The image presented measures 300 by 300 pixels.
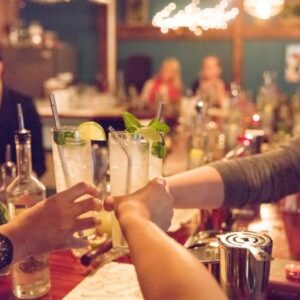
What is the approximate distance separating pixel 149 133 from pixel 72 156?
19cm

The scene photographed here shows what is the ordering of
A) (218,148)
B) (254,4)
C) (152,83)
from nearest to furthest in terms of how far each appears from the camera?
(218,148) < (254,4) < (152,83)

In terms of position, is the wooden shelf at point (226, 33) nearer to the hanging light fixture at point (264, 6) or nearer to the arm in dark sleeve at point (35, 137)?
the hanging light fixture at point (264, 6)

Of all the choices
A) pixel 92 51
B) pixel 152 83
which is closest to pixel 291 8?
pixel 152 83

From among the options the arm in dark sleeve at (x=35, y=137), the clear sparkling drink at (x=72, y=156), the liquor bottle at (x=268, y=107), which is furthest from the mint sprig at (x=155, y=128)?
the liquor bottle at (x=268, y=107)

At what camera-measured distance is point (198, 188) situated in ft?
5.00

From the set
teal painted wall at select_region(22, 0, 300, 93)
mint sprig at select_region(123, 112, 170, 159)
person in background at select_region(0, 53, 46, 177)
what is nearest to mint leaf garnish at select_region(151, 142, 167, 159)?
mint sprig at select_region(123, 112, 170, 159)

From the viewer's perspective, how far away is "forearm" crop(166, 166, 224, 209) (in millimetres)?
1472

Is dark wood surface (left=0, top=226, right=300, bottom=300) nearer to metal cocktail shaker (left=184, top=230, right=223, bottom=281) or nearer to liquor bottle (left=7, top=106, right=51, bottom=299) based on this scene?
liquor bottle (left=7, top=106, right=51, bottom=299)

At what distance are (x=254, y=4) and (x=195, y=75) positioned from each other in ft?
15.8

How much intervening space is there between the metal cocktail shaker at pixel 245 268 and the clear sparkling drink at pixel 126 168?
0.75 feet

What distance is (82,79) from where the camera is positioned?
8.88 m

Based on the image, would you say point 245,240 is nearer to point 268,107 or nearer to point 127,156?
point 127,156

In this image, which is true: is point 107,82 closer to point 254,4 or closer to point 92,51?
point 92,51

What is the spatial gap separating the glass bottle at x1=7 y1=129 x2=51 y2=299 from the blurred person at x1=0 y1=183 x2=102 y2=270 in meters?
0.12
